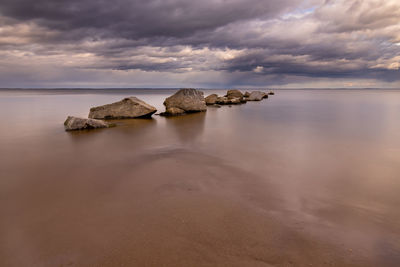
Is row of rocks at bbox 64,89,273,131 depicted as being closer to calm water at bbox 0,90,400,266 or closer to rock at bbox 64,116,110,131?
rock at bbox 64,116,110,131

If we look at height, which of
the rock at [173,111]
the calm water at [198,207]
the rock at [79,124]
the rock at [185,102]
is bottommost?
the calm water at [198,207]

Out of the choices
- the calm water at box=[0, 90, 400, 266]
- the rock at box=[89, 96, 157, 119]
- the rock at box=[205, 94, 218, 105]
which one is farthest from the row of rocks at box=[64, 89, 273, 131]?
the rock at box=[205, 94, 218, 105]

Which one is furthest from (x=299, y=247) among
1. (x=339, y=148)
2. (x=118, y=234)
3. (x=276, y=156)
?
(x=339, y=148)

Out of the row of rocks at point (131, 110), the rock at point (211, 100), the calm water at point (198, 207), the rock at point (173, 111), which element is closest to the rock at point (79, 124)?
the row of rocks at point (131, 110)

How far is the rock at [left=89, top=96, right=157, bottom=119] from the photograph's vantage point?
1324 cm

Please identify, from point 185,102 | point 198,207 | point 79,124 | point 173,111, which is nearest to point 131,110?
point 173,111

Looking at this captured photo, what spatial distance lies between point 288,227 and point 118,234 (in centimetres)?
201

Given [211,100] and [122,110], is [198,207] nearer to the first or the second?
[122,110]

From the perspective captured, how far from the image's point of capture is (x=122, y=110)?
44.4 feet

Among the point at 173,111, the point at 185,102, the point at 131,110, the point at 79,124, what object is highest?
the point at 185,102

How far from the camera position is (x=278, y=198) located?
3.54 m

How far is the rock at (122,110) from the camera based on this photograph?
13242 mm

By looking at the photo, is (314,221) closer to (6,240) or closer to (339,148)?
(6,240)

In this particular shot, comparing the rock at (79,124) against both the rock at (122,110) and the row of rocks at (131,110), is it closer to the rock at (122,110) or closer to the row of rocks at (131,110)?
the row of rocks at (131,110)
